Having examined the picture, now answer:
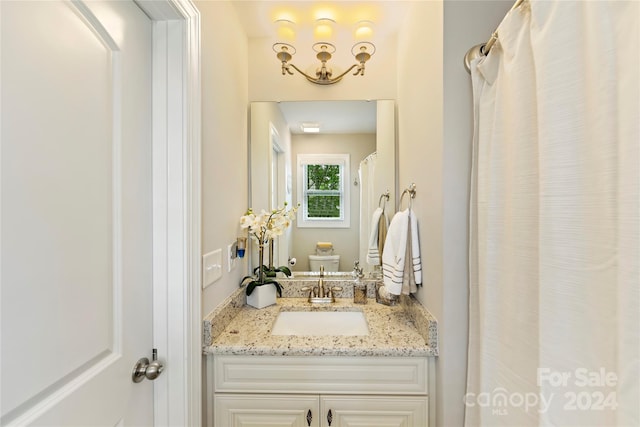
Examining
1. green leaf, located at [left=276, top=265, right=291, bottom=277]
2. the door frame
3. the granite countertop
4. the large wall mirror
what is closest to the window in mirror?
the large wall mirror

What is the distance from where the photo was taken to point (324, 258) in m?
1.82

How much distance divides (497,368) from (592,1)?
89 cm

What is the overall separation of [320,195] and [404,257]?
73 cm

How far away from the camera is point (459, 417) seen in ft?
3.36

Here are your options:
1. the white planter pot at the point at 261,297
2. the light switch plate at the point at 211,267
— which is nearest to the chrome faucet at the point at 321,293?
the white planter pot at the point at 261,297

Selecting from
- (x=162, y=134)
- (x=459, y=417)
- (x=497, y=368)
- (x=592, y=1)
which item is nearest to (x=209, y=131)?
(x=162, y=134)

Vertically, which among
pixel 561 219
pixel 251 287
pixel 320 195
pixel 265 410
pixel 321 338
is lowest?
pixel 265 410

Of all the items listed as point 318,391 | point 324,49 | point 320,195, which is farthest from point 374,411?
point 324,49

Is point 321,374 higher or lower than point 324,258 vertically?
lower

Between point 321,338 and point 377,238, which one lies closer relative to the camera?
point 321,338

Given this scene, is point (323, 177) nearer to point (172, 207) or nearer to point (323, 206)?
point (323, 206)

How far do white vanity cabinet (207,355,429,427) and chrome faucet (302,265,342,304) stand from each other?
0.54 metres

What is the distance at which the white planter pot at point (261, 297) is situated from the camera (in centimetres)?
152

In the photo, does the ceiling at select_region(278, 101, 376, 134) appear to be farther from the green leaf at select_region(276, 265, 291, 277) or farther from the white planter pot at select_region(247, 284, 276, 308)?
the white planter pot at select_region(247, 284, 276, 308)
